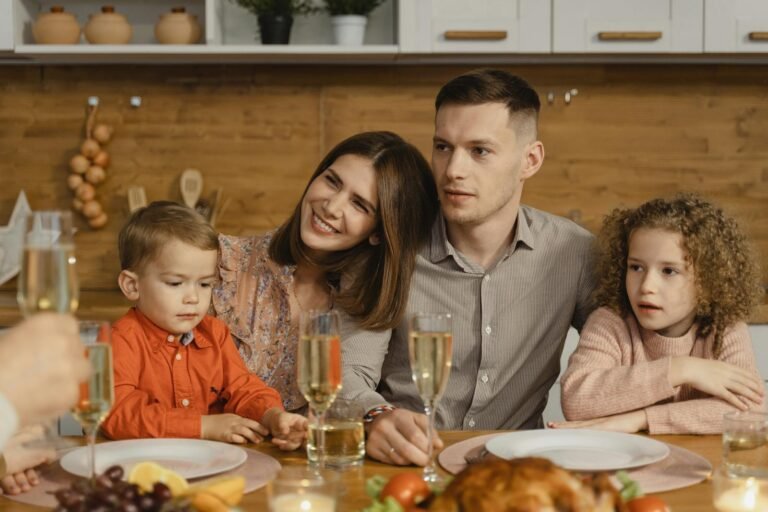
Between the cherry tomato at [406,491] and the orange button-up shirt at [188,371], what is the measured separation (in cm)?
73

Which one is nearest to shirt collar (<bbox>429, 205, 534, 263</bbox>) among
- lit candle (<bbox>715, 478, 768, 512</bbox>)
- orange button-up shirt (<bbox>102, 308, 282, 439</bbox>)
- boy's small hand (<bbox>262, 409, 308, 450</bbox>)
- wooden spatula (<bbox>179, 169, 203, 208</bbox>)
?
orange button-up shirt (<bbox>102, 308, 282, 439</bbox>)

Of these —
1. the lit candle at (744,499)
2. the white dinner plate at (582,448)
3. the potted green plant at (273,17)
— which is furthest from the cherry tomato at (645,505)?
the potted green plant at (273,17)

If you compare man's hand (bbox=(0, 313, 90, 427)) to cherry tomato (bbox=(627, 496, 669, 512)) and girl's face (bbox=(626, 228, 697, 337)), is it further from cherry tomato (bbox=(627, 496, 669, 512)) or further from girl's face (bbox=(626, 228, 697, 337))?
girl's face (bbox=(626, 228, 697, 337))

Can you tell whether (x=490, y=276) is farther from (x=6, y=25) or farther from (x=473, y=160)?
(x=6, y=25)

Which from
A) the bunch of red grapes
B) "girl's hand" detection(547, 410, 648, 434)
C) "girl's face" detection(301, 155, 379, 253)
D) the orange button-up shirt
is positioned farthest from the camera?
"girl's face" detection(301, 155, 379, 253)

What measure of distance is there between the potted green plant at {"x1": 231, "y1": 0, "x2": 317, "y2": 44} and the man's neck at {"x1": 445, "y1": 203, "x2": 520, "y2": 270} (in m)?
1.28

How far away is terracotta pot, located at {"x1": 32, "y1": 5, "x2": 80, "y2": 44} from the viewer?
3291mm

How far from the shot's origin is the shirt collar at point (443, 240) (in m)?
2.26

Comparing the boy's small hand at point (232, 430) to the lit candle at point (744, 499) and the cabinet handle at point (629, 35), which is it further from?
the cabinet handle at point (629, 35)

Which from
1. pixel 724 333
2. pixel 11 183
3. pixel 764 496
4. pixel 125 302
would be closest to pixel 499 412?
pixel 724 333

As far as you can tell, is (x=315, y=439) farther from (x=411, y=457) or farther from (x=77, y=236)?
(x=77, y=236)

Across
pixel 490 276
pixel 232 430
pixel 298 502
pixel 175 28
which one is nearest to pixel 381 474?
pixel 232 430

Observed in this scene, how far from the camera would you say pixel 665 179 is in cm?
365

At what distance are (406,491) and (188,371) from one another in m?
0.94
